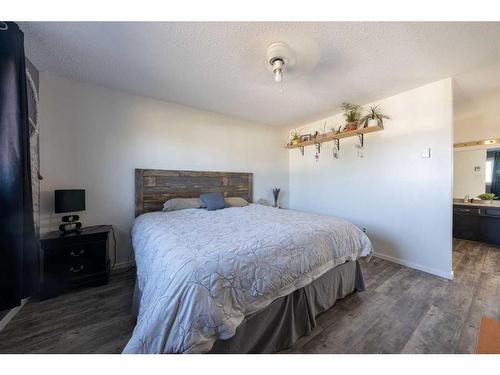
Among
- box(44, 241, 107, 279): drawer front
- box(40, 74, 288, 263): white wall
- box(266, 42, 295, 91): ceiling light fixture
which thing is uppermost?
box(266, 42, 295, 91): ceiling light fixture

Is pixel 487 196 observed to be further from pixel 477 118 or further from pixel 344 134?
pixel 344 134

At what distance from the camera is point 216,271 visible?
40.4 inches

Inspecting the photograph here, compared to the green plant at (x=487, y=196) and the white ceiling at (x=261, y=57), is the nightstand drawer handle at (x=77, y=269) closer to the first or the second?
the white ceiling at (x=261, y=57)

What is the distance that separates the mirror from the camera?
11.8ft

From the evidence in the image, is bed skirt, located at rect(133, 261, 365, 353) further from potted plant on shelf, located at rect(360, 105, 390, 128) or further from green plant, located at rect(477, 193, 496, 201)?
green plant, located at rect(477, 193, 496, 201)

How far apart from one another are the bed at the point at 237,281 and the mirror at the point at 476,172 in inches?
150

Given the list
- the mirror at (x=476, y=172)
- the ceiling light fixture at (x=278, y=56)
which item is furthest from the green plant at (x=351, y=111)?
the mirror at (x=476, y=172)

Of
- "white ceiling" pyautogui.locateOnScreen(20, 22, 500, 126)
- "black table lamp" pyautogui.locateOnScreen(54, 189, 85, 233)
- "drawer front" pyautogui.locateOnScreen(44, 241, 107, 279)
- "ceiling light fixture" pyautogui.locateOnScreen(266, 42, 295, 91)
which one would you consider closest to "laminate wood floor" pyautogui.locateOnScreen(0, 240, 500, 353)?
"drawer front" pyautogui.locateOnScreen(44, 241, 107, 279)

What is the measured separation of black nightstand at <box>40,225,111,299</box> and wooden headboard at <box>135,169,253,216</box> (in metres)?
0.66

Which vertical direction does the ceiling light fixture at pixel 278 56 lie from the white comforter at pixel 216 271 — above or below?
above

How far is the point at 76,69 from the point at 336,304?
3688mm

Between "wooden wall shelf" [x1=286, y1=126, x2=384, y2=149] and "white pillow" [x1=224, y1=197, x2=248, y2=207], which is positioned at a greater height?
"wooden wall shelf" [x1=286, y1=126, x2=384, y2=149]

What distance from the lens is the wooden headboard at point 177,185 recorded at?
8.92ft
